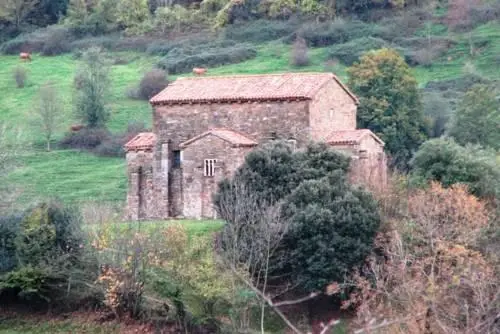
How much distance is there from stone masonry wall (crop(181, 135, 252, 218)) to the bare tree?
23291 millimetres

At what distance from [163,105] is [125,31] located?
48.8 meters

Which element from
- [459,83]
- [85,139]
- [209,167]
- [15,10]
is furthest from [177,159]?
[15,10]

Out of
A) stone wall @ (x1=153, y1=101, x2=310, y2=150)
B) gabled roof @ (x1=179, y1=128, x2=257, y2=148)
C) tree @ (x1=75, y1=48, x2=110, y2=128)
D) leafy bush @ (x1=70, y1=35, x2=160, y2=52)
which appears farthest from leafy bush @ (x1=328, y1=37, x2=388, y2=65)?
gabled roof @ (x1=179, y1=128, x2=257, y2=148)

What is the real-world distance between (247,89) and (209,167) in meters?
3.58

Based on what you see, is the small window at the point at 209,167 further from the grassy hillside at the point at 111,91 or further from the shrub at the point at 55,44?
the shrub at the point at 55,44

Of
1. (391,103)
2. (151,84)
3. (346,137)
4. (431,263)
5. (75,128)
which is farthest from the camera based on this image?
(151,84)

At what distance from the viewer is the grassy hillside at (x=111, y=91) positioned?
60.8m

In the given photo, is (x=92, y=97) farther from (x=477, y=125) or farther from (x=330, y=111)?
(x=330, y=111)

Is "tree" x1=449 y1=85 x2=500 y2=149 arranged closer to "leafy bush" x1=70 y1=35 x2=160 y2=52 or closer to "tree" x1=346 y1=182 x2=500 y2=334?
"tree" x1=346 y1=182 x2=500 y2=334

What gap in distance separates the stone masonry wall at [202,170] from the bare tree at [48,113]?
23.3 m

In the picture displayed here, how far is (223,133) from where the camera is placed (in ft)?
154

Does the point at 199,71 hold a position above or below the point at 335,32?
below

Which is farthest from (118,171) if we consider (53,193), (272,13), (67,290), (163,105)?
(272,13)

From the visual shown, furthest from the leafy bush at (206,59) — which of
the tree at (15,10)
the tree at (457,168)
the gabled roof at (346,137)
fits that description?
the tree at (457,168)
